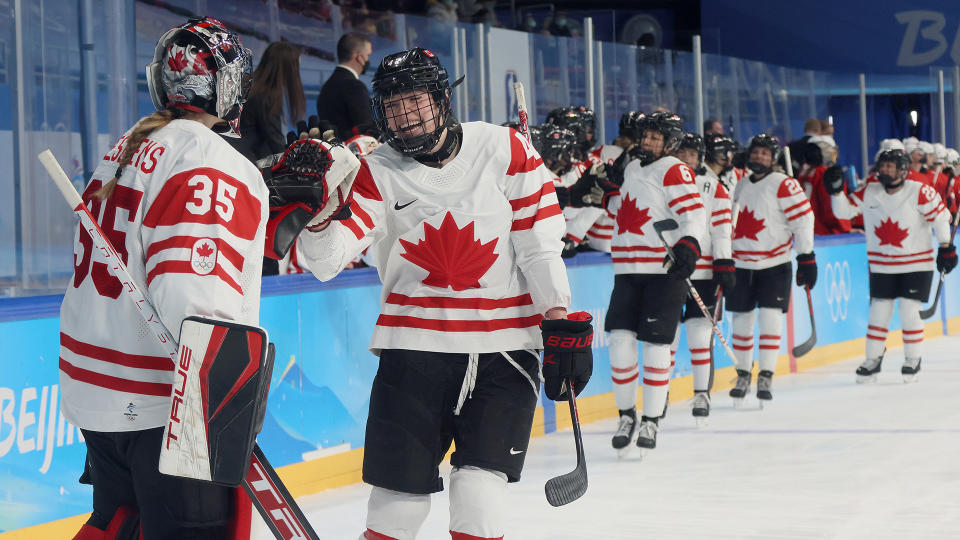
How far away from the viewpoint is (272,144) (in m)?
4.82

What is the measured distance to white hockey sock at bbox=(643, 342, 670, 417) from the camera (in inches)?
210

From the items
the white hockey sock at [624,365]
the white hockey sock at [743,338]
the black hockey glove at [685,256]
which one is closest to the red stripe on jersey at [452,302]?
the black hockey glove at [685,256]

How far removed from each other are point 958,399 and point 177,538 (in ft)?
19.5

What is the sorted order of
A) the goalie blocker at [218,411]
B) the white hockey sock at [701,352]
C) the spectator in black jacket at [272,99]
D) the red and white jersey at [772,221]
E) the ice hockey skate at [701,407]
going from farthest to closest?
the red and white jersey at [772,221], the white hockey sock at [701,352], the ice hockey skate at [701,407], the spectator in black jacket at [272,99], the goalie blocker at [218,411]

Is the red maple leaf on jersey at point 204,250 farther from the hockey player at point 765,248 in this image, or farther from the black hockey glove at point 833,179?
the black hockey glove at point 833,179

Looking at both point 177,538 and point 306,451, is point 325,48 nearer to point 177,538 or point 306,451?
point 306,451

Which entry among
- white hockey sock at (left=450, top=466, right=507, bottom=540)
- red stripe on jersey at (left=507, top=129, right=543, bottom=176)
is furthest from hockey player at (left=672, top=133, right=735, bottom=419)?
white hockey sock at (left=450, top=466, right=507, bottom=540)

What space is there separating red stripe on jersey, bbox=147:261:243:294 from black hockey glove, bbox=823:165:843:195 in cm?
760

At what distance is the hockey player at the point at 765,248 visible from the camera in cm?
679

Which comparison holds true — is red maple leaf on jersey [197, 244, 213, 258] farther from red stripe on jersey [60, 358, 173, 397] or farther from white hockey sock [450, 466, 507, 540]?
white hockey sock [450, 466, 507, 540]

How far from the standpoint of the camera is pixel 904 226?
7535 mm

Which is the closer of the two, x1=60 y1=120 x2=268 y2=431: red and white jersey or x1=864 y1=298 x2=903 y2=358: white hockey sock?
x1=60 y1=120 x2=268 y2=431: red and white jersey

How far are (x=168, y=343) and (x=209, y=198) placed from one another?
0.21m

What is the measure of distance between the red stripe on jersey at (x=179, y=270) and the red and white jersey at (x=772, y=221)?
549 cm
